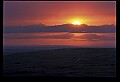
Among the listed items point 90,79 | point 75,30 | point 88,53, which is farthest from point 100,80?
A: point 88,53

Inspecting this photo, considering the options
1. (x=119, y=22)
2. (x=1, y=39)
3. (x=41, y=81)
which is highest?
(x=119, y=22)

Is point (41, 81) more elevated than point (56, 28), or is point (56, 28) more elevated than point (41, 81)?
point (56, 28)

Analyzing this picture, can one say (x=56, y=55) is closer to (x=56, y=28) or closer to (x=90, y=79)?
(x=56, y=28)

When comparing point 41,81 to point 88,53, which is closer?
point 41,81

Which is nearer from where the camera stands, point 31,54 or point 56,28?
point 56,28

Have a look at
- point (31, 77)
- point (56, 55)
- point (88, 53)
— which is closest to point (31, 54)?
point (56, 55)

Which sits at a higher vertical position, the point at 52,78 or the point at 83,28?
the point at 83,28

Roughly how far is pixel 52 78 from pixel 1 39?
54 cm

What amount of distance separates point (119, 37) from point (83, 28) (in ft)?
3.62

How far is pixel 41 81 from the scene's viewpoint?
2.17 meters

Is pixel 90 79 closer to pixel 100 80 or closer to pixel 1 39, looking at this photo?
pixel 100 80

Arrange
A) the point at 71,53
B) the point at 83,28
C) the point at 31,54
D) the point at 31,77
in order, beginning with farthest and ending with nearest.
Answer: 1. the point at 71,53
2. the point at 31,54
3. the point at 83,28
4. the point at 31,77

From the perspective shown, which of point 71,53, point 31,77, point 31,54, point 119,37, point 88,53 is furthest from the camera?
point 88,53

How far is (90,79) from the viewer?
2166 mm
